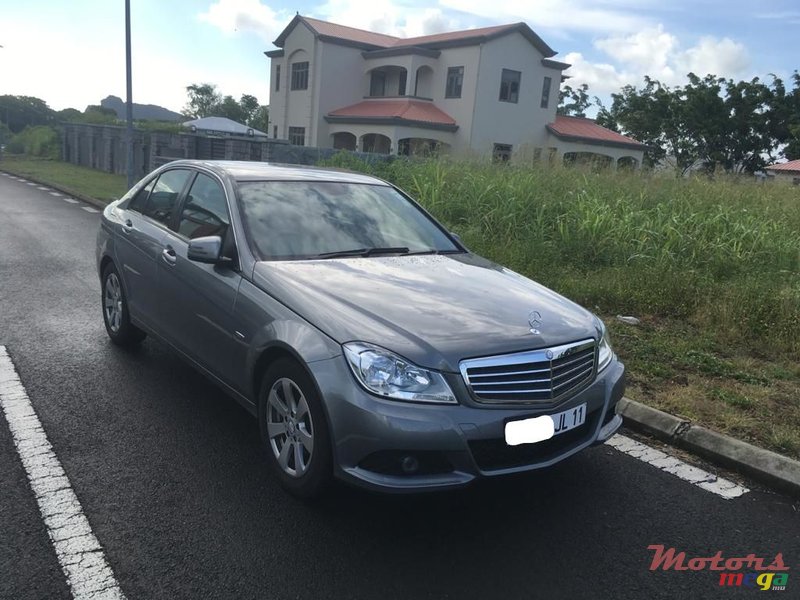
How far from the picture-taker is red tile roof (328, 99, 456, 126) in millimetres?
35322

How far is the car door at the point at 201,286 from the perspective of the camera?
3.89 meters

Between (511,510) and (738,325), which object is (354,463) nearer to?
(511,510)

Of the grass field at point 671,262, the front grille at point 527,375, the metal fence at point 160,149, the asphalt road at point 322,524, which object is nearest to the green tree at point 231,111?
the metal fence at point 160,149

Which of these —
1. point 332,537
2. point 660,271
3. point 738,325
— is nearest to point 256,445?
point 332,537

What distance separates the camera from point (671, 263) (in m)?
8.35

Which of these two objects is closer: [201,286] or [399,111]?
[201,286]

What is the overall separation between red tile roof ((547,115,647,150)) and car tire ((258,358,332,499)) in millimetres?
38387

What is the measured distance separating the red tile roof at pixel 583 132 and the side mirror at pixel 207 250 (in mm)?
37924

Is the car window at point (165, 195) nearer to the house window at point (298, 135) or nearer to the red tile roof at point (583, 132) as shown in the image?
the house window at point (298, 135)

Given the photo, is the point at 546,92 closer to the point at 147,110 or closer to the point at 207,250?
the point at 207,250

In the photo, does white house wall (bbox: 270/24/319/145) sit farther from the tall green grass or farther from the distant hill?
the distant hill

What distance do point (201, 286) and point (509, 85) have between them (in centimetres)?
3608

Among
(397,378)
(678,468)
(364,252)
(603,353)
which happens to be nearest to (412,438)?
(397,378)

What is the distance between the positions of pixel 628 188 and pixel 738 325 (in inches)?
222
